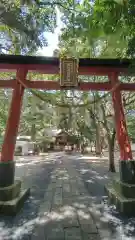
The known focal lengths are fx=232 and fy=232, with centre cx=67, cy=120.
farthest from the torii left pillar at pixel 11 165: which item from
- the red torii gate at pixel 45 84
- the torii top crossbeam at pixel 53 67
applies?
the torii top crossbeam at pixel 53 67

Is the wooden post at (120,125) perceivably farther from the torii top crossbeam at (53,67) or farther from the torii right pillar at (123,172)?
the torii top crossbeam at (53,67)

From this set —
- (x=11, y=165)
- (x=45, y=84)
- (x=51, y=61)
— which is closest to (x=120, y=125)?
(x=45, y=84)

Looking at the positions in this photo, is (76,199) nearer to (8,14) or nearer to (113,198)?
(113,198)

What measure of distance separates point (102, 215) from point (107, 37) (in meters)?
3.92

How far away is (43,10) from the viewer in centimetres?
787

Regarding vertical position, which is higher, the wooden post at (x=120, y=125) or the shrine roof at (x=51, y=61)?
the shrine roof at (x=51, y=61)

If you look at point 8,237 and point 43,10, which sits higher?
point 43,10

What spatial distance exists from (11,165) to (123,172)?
115 inches

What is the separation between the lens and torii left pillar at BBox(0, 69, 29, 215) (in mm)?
5455

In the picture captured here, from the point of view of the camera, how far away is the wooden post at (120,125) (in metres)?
6.16

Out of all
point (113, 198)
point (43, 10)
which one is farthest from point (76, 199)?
point (43, 10)

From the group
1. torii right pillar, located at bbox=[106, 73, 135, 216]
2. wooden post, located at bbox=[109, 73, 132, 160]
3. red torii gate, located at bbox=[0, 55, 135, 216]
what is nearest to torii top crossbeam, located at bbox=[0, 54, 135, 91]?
red torii gate, located at bbox=[0, 55, 135, 216]

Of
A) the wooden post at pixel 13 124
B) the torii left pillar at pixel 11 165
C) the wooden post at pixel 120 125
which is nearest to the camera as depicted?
the torii left pillar at pixel 11 165

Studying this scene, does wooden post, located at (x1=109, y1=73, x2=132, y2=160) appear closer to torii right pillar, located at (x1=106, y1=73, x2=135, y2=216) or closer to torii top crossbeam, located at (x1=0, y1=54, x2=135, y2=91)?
torii right pillar, located at (x1=106, y1=73, x2=135, y2=216)
